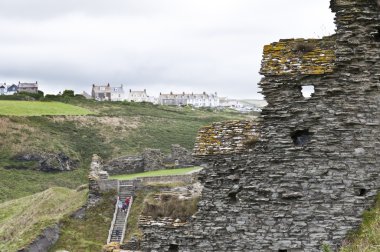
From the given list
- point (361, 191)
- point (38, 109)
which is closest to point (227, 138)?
point (361, 191)

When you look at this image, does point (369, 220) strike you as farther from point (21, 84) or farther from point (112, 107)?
point (21, 84)

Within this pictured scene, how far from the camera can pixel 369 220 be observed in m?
11.4

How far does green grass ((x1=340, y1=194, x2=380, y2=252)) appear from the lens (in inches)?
394

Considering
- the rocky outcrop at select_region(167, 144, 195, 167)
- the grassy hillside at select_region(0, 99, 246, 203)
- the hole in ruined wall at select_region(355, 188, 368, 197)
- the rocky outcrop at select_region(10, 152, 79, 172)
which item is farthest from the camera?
the rocky outcrop at select_region(10, 152, 79, 172)

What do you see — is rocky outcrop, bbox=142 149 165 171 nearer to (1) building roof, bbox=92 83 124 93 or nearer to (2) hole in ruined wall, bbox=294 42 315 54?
(2) hole in ruined wall, bbox=294 42 315 54

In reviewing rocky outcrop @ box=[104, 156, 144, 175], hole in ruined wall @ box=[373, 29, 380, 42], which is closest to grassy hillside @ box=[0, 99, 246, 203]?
rocky outcrop @ box=[104, 156, 144, 175]

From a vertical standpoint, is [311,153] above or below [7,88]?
below

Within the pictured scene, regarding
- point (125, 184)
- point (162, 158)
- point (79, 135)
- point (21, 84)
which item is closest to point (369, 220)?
point (125, 184)

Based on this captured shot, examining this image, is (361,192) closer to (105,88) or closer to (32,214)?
(32,214)

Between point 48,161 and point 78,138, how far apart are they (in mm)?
11774

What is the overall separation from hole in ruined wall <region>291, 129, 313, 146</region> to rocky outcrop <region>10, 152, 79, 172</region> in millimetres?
49263

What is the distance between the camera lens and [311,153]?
11.8 meters

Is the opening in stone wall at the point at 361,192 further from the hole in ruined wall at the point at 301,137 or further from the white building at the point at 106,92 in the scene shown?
the white building at the point at 106,92

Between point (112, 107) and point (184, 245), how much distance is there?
276 ft
